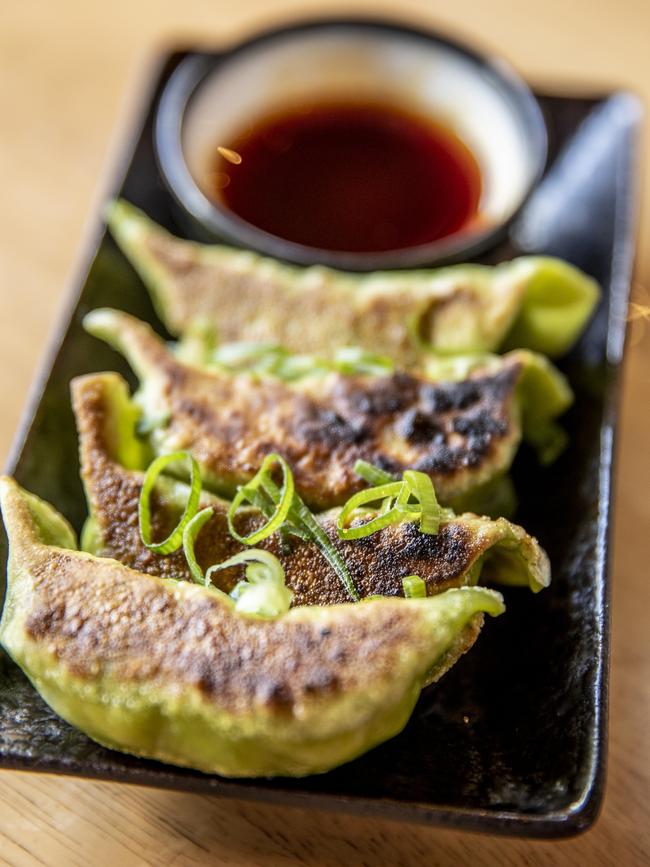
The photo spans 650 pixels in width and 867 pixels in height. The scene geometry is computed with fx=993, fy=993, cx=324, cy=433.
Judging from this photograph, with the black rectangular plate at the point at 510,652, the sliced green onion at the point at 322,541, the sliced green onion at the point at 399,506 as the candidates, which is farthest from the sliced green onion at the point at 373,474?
the black rectangular plate at the point at 510,652

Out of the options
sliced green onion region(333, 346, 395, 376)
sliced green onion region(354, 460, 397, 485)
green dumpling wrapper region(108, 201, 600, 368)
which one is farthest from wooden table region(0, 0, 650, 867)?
sliced green onion region(333, 346, 395, 376)

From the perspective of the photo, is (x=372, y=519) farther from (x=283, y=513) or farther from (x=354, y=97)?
(x=354, y=97)

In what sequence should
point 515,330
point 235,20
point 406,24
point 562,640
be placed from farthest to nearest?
point 235,20, point 406,24, point 515,330, point 562,640

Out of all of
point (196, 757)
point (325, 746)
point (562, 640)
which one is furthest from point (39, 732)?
point (562, 640)

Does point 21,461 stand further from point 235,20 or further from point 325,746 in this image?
point 235,20

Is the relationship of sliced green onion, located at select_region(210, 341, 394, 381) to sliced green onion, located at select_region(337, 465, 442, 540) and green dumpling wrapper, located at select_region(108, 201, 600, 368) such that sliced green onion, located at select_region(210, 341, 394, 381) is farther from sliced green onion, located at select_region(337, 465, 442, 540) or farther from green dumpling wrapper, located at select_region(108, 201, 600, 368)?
sliced green onion, located at select_region(337, 465, 442, 540)

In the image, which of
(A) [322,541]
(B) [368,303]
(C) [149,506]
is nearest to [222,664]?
(A) [322,541]
